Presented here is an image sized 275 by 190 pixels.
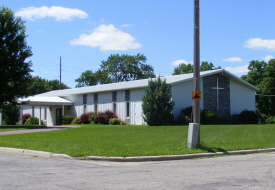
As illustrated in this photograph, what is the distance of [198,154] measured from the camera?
11.5 meters

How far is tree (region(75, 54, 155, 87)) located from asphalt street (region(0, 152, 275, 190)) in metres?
67.6

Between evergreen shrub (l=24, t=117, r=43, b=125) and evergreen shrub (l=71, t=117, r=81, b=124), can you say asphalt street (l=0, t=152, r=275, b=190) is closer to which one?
evergreen shrub (l=71, t=117, r=81, b=124)

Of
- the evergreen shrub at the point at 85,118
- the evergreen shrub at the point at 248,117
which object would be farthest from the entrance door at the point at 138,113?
the evergreen shrub at the point at 248,117

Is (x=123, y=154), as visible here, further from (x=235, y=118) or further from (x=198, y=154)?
(x=235, y=118)

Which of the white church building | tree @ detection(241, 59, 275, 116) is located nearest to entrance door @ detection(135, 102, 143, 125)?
the white church building

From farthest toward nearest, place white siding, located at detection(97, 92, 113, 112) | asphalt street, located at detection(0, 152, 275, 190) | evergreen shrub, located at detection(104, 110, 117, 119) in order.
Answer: white siding, located at detection(97, 92, 113, 112) → evergreen shrub, located at detection(104, 110, 117, 119) → asphalt street, located at detection(0, 152, 275, 190)

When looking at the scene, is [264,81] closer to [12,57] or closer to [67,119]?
[67,119]

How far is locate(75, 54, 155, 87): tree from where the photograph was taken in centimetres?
7819

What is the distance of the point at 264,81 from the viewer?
2274 inches

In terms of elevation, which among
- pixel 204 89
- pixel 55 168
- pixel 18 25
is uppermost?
pixel 18 25

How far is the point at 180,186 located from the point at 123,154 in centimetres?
449

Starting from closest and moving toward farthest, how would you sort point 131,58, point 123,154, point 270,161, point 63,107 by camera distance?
point 270,161
point 123,154
point 63,107
point 131,58

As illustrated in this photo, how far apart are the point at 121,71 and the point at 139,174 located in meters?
71.1

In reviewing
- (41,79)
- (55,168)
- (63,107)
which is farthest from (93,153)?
(41,79)
